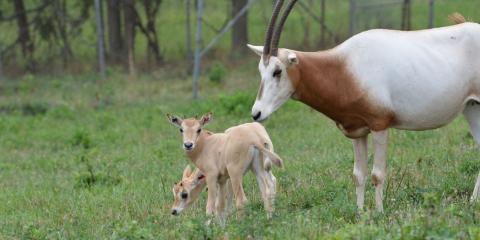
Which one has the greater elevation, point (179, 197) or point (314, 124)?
point (179, 197)

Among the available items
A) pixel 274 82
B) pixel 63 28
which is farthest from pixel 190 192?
pixel 63 28

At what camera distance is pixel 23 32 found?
23156 millimetres

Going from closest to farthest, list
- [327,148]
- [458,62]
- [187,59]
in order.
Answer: [458,62] < [327,148] < [187,59]

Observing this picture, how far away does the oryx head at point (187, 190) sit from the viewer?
8836 mm

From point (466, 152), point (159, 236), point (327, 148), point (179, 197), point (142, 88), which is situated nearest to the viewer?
point (159, 236)

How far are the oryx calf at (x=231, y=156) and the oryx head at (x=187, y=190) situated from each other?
0.17 meters

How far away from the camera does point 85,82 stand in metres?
20.6

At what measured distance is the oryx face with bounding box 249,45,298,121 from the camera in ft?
26.2

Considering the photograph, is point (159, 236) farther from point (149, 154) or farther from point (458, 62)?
point (149, 154)

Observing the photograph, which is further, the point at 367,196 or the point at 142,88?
the point at 142,88

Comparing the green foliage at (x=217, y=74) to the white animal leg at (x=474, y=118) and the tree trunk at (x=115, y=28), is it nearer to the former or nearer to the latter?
the tree trunk at (x=115, y=28)

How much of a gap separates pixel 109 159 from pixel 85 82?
7.77 meters

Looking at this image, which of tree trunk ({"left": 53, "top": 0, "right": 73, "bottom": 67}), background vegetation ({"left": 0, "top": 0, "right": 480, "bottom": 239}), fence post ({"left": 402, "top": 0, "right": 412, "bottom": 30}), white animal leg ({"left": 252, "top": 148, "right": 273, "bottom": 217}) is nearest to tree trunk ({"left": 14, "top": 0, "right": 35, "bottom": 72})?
background vegetation ({"left": 0, "top": 0, "right": 480, "bottom": 239})

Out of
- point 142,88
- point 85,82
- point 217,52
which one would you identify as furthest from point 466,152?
point 217,52
